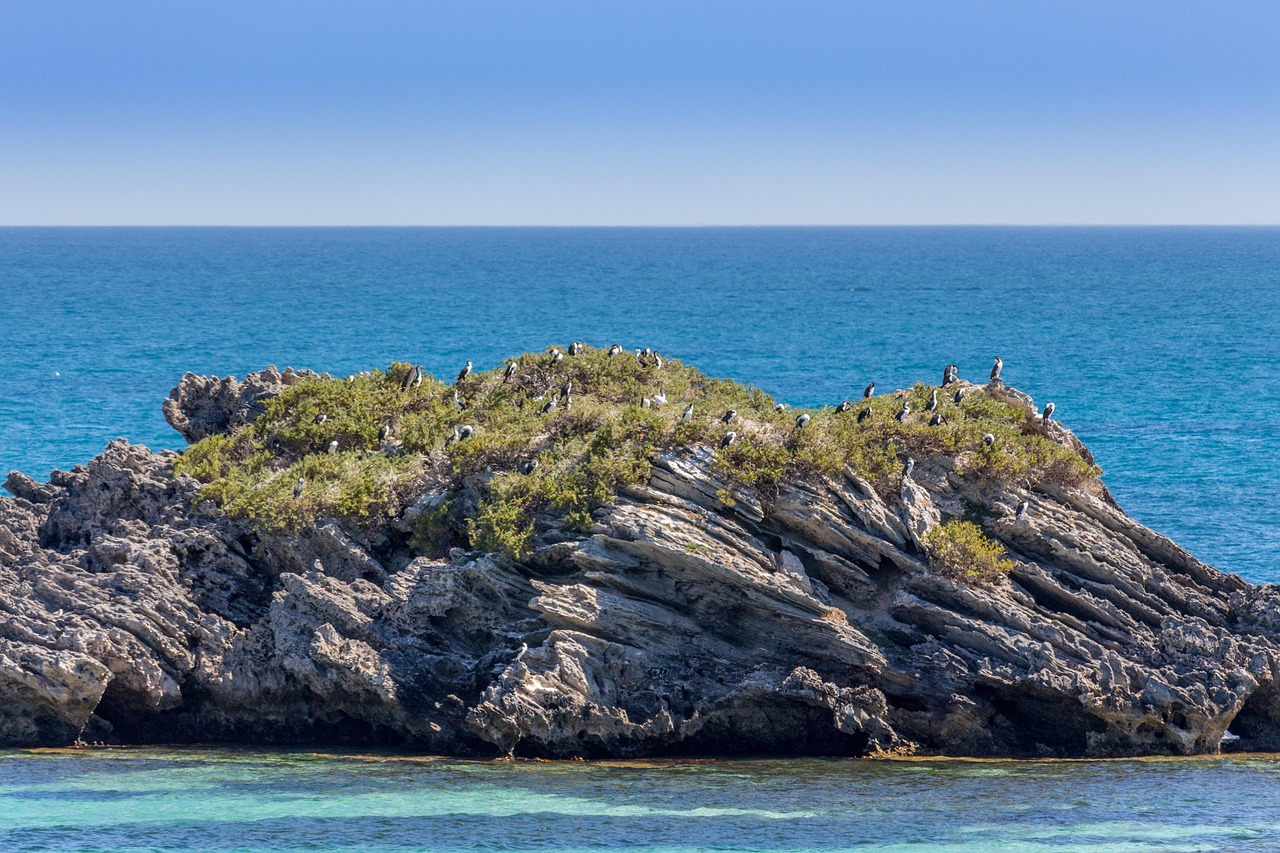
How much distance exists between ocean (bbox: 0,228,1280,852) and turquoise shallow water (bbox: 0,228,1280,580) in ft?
1.04

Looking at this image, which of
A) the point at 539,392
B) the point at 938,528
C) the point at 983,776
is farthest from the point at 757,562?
the point at 539,392

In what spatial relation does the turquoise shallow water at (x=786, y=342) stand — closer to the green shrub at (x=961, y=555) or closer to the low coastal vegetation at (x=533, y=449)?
the low coastal vegetation at (x=533, y=449)

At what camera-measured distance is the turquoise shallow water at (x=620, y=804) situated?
22297 millimetres

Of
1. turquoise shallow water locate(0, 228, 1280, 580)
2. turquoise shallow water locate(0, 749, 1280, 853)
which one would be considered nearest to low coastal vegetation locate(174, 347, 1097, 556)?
turquoise shallow water locate(0, 749, 1280, 853)

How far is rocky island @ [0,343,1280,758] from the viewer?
26.6m

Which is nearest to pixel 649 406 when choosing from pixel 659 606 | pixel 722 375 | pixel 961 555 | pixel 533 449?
pixel 533 449

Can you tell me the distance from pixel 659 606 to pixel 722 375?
57.1 meters

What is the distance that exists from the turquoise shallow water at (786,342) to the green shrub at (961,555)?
55.1ft

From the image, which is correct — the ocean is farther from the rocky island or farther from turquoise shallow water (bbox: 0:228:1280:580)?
the rocky island

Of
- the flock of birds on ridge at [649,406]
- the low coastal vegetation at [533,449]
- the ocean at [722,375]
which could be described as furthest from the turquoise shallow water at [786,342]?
the low coastal vegetation at [533,449]

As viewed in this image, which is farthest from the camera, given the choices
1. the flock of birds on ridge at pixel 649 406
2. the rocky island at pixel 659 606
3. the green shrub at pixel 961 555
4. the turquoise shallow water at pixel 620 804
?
the flock of birds on ridge at pixel 649 406

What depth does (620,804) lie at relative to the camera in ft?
78.1

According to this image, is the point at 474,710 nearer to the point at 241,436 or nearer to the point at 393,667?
the point at 393,667

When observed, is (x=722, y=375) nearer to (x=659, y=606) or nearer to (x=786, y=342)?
(x=786, y=342)
